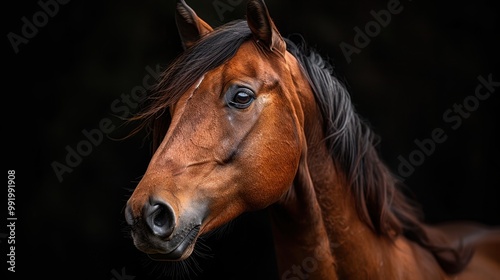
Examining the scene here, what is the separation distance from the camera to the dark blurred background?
4.57 m

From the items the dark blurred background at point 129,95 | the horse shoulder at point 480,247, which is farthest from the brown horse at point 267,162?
the dark blurred background at point 129,95

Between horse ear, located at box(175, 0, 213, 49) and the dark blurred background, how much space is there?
1740 mm

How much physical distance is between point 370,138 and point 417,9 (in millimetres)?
2742

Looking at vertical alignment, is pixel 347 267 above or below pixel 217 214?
below

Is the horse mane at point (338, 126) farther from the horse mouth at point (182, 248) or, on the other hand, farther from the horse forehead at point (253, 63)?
the horse mouth at point (182, 248)

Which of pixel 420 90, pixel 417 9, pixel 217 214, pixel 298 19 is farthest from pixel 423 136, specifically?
pixel 217 214

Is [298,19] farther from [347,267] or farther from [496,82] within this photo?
[347,267]

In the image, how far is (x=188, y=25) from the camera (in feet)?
8.07

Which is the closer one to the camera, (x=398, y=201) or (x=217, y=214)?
(x=217, y=214)

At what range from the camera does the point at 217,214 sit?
2016 mm

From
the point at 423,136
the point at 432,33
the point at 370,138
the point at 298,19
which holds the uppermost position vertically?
the point at 298,19

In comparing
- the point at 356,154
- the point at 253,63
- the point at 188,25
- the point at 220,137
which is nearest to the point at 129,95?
the point at 188,25

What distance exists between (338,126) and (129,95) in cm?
241

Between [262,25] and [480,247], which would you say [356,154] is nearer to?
[262,25]
